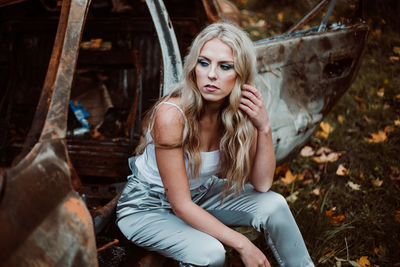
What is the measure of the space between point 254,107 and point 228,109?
Result: 0.13 metres

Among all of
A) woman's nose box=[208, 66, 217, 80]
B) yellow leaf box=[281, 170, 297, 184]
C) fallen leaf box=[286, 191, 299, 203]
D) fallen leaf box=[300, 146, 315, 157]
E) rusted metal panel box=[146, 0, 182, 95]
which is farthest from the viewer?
fallen leaf box=[300, 146, 315, 157]

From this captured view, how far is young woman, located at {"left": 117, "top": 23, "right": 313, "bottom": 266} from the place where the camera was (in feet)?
5.22

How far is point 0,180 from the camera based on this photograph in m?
1.03

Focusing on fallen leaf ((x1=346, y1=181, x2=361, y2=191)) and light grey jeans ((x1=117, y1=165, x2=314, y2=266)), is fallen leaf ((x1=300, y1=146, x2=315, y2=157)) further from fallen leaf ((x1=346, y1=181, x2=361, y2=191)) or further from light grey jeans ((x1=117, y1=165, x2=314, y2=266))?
light grey jeans ((x1=117, y1=165, x2=314, y2=266))

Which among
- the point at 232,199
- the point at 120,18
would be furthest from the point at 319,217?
the point at 120,18

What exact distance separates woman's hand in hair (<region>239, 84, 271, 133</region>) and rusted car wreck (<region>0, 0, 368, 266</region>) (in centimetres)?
52

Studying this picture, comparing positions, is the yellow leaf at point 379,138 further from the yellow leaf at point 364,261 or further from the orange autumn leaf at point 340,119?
the yellow leaf at point 364,261

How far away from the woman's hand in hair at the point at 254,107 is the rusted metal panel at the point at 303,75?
677 millimetres

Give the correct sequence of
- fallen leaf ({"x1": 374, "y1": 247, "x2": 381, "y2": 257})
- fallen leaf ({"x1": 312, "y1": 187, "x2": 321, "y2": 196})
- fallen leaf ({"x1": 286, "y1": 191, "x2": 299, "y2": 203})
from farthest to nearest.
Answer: fallen leaf ({"x1": 312, "y1": 187, "x2": 321, "y2": 196}) → fallen leaf ({"x1": 286, "y1": 191, "x2": 299, "y2": 203}) → fallen leaf ({"x1": 374, "y1": 247, "x2": 381, "y2": 257})

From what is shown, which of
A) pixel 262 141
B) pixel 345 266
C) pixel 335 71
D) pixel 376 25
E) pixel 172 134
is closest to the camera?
pixel 172 134

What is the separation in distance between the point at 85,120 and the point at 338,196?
8.36 ft

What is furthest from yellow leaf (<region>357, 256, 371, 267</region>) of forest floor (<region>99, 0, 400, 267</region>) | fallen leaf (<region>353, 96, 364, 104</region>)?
fallen leaf (<region>353, 96, 364, 104</region>)

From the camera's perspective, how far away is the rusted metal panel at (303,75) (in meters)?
2.45

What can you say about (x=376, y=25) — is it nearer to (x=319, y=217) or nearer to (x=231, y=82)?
(x=319, y=217)
